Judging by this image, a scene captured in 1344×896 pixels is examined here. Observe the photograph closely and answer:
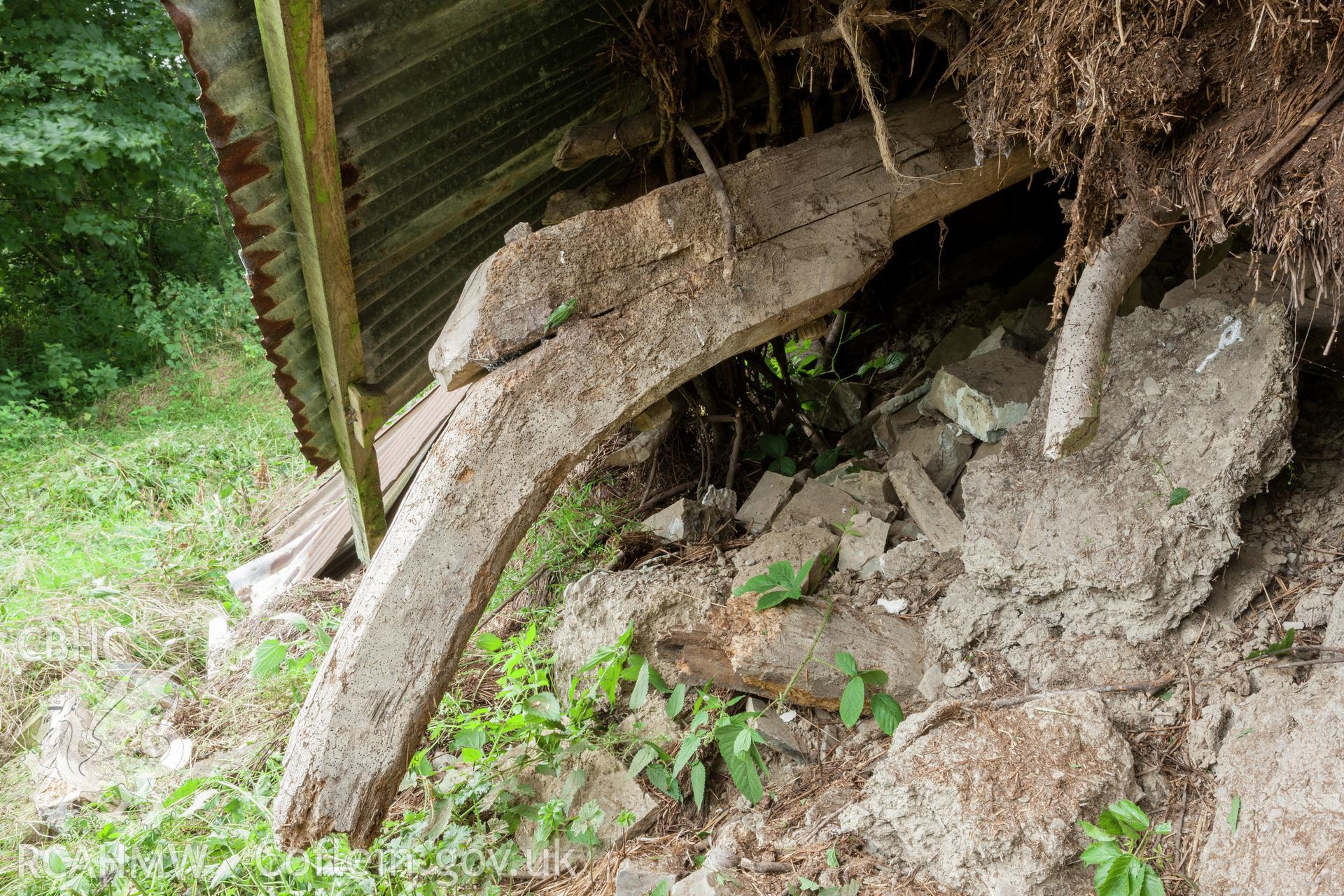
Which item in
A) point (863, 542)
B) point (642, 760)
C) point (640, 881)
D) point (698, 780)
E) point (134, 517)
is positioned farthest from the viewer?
point (134, 517)

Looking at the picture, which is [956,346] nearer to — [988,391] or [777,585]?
[988,391]

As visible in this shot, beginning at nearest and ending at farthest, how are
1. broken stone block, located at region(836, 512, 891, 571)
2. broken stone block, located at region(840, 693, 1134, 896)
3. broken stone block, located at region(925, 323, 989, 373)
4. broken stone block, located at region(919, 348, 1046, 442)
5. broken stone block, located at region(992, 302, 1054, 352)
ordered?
broken stone block, located at region(840, 693, 1134, 896)
broken stone block, located at region(836, 512, 891, 571)
broken stone block, located at region(919, 348, 1046, 442)
broken stone block, located at region(992, 302, 1054, 352)
broken stone block, located at region(925, 323, 989, 373)

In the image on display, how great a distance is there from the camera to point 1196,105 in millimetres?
2027

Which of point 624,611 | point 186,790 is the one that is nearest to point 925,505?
point 624,611

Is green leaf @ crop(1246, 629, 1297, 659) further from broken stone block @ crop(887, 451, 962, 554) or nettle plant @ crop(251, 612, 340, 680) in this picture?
nettle plant @ crop(251, 612, 340, 680)

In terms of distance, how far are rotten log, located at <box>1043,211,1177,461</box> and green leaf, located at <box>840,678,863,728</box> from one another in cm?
88

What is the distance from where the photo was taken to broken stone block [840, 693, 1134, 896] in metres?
2.03

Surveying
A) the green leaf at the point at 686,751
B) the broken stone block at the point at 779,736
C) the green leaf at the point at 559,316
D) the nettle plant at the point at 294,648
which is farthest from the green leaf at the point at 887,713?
the nettle plant at the point at 294,648

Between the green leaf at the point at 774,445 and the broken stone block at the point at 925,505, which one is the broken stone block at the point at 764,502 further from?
the broken stone block at the point at 925,505

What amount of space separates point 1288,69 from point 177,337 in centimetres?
1109

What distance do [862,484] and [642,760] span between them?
140cm

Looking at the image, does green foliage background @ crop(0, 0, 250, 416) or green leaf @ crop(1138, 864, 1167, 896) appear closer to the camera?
green leaf @ crop(1138, 864, 1167, 896)

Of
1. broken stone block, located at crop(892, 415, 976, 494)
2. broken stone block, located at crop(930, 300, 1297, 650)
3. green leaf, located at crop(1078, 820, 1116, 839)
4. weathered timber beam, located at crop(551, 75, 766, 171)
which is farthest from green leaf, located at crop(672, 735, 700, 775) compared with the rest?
weathered timber beam, located at crop(551, 75, 766, 171)

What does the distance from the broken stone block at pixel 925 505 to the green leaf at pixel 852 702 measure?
0.73 metres
